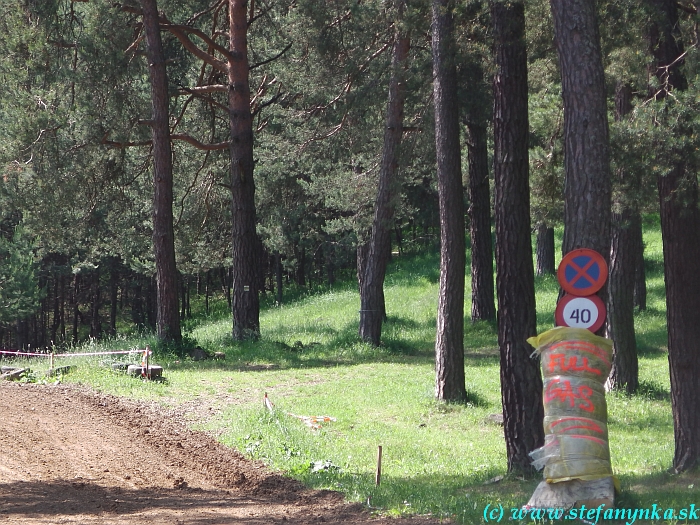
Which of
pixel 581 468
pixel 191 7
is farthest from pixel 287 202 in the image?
pixel 581 468

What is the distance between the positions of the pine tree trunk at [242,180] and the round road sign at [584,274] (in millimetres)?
15484

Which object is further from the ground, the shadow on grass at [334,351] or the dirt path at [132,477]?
the shadow on grass at [334,351]

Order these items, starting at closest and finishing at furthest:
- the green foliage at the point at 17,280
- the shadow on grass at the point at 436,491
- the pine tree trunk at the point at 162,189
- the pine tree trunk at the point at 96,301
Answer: the shadow on grass at the point at 436,491
the pine tree trunk at the point at 162,189
the green foliage at the point at 17,280
the pine tree trunk at the point at 96,301

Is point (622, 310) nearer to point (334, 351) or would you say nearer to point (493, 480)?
point (493, 480)

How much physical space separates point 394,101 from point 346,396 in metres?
7.82

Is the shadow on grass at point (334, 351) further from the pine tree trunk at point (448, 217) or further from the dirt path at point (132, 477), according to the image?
the dirt path at point (132, 477)

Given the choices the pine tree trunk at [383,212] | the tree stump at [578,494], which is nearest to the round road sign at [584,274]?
the tree stump at [578,494]

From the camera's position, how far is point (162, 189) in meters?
19.8

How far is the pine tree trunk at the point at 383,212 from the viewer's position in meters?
19.1

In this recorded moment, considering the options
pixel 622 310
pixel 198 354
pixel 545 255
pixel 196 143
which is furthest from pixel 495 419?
pixel 545 255

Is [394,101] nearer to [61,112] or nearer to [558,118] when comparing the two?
[558,118]

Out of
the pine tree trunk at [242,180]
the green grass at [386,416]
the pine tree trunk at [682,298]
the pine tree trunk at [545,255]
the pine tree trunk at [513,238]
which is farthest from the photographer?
the pine tree trunk at [545,255]

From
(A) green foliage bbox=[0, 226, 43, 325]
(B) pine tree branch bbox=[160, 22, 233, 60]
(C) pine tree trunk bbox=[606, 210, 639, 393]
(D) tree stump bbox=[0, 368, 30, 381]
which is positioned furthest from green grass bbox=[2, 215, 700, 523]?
(A) green foliage bbox=[0, 226, 43, 325]

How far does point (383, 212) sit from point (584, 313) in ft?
46.5
